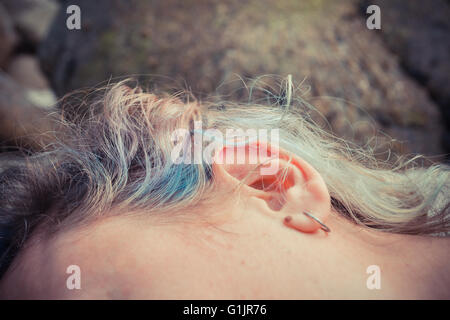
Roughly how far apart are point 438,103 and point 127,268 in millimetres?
2772

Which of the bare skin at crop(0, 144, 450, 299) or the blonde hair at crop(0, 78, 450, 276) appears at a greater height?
the blonde hair at crop(0, 78, 450, 276)

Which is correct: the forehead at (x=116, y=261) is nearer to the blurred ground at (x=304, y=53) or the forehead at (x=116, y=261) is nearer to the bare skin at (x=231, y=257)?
the bare skin at (x=231, y=257)

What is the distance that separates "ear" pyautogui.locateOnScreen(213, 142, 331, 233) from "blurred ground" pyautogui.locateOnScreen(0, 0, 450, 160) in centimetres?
146

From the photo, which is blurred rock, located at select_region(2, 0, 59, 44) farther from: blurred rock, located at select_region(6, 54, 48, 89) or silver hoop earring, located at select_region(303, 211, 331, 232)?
silver hoop earring, located at select_region(303, 211, 331, 232)

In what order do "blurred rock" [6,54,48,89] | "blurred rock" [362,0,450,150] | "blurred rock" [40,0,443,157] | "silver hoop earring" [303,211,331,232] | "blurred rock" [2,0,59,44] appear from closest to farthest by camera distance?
"silver hoop earring" [303,211,331,232]
"blurred rock" [40,0,443,157]
"blurred rock" [362,0,450,150]
"blurred rock" [6,54,48,89]
"blurred rock" [2,0,59,44]

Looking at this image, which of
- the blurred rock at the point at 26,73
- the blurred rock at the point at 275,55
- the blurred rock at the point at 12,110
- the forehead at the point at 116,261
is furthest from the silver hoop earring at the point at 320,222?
the blurred rock at the point at 26,73

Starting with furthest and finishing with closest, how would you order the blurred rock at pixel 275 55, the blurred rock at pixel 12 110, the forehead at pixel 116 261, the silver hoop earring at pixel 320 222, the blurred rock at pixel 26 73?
1. the blurred rock at pixel 26 73
2. the blurred rock at pixel 275 55
3. the blurred rock at pixel 12 110
4. the silver hoop earring at pixel 320 222
5. the forehead at pixel 116 261

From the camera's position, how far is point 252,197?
3.43 ft

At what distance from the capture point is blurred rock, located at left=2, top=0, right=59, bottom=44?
18.7 feet

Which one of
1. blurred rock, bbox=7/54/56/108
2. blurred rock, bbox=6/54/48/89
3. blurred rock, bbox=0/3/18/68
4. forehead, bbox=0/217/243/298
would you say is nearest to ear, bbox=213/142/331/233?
forehead, bbox=0/217/243/298

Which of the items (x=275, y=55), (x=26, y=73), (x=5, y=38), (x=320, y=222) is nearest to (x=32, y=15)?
(x=5, y=38)

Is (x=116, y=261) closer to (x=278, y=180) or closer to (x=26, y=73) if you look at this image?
(x=278, y=180)

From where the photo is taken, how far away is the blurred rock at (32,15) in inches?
225
